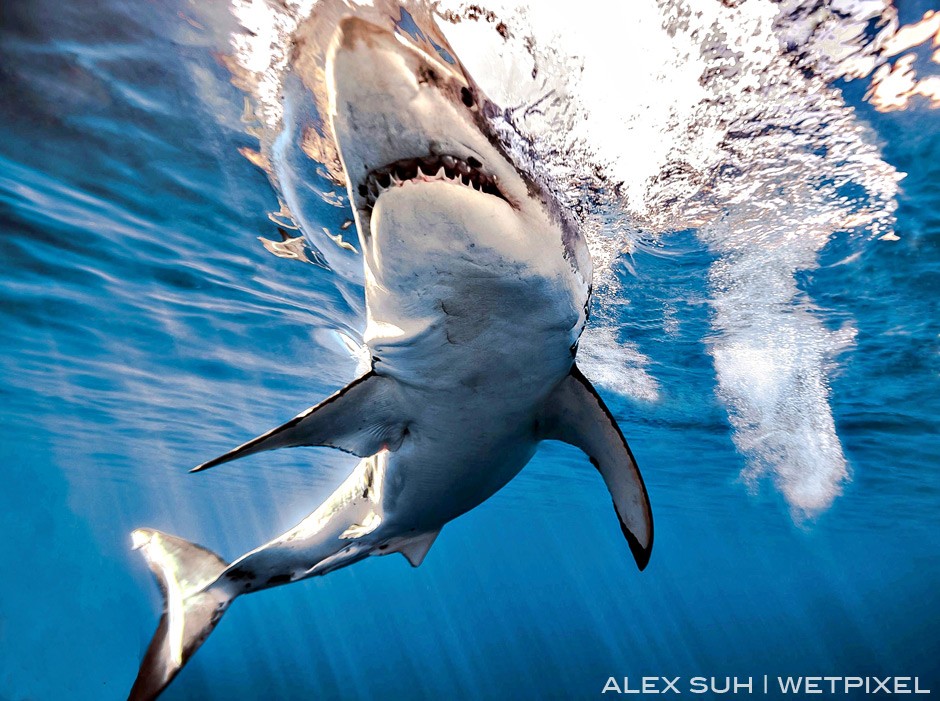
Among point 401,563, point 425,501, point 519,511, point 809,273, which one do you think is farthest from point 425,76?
point 401,563

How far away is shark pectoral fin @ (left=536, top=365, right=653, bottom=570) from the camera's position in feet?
12.9

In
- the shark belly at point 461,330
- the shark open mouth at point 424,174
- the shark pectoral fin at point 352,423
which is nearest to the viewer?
the shark open mouth at point 424,174

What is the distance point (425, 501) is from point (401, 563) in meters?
75.0

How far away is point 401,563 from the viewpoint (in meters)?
72.9

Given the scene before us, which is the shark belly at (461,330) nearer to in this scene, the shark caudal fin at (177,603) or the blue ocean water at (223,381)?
the shark caudal fin at (177,603)

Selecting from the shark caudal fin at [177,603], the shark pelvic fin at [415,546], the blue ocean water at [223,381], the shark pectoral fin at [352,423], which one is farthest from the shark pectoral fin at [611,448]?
the blue ocean water at [223,381]

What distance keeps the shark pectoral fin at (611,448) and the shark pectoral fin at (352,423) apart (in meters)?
1.33

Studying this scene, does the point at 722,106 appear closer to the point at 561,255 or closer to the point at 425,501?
the point at 561,255

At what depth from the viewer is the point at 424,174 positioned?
219 centimetres

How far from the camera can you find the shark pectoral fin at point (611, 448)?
392cm

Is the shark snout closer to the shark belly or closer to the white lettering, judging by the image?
the shark belly

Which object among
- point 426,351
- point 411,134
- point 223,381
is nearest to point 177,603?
point 426,351

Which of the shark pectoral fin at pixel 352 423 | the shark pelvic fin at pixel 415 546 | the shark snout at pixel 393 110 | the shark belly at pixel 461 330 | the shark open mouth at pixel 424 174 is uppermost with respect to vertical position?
the shark snout at pixel 393 110

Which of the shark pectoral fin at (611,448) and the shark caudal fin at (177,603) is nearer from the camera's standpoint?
the shark pectoral fin at (611,448)
